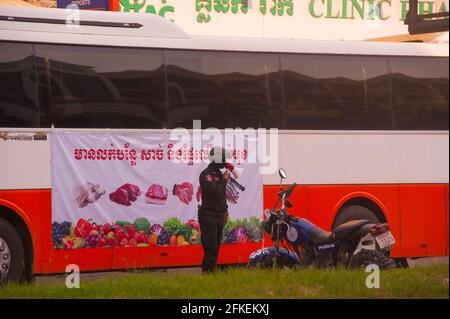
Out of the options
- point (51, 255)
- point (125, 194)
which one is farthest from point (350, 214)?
point (51, 255)

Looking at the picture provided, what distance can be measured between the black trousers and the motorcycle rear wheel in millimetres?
1716

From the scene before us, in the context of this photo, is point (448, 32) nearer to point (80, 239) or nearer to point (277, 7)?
point (277, 7)

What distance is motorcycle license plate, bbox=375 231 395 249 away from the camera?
12016 millimetres

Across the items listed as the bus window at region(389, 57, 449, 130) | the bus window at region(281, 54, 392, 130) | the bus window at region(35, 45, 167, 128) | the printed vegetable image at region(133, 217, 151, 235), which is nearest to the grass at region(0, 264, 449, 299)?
the printed vegetable image at region(133, 217, 151, 235)

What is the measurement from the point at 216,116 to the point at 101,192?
176 cm

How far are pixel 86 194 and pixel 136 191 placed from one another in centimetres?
63

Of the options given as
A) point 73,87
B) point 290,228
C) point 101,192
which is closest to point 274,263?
point 290,228

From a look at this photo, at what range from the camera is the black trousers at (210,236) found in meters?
12.0

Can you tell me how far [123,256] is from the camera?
11797 mm

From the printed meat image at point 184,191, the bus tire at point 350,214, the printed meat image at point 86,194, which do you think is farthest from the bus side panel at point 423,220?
the printed meat image at point 86,194

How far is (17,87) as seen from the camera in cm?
1145

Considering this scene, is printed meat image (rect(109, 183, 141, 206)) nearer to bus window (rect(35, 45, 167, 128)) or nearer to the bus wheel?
bus window (rect(35, 45, 167, 128))

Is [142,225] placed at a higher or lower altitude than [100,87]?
lower

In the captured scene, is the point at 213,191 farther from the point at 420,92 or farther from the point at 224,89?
the point at 420,92
